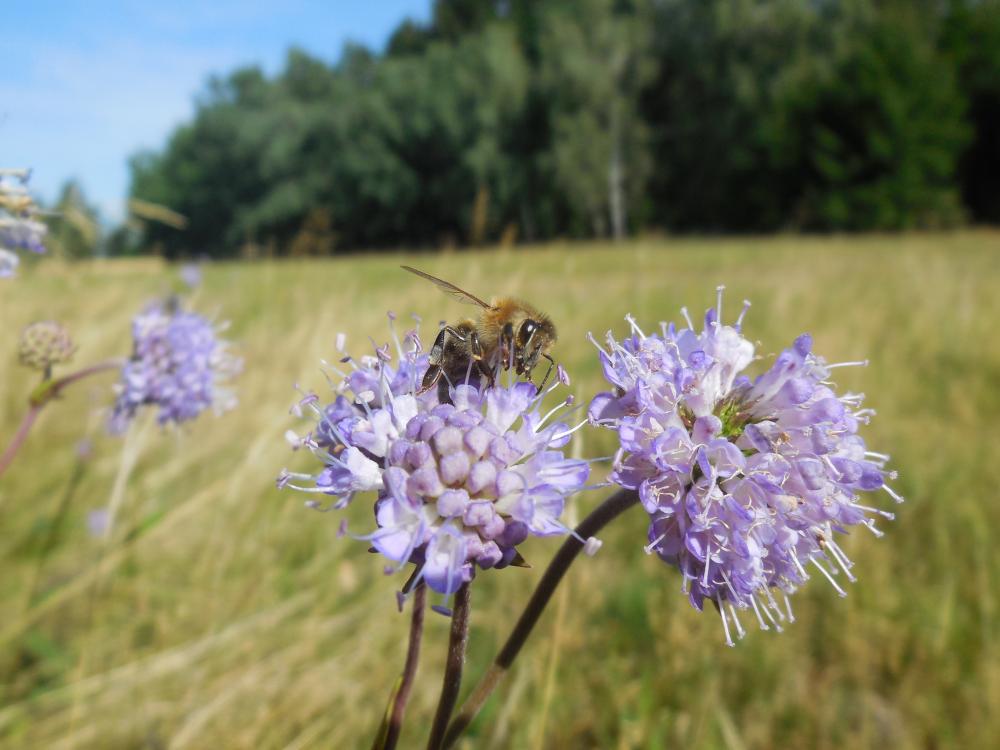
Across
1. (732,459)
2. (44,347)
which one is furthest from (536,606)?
(44,347)

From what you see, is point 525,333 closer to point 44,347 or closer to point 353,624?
point 44,347

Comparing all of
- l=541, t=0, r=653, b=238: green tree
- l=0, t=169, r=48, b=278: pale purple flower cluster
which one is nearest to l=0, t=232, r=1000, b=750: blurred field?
l=0, t=169, r=48, b=278: pale purple flower cluster

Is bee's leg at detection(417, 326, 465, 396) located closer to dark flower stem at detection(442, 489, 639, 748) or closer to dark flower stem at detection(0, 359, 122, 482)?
dark flower stem at detection(442, 489, 639, 748)

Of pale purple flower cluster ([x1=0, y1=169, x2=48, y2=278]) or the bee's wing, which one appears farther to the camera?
the bee's wing

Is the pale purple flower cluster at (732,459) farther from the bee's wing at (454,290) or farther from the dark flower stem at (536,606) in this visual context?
the bee's wing at (454,290)

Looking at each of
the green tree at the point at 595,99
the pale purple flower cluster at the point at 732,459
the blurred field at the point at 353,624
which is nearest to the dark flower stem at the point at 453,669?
the pale purple flower cluster at the point at 732,459

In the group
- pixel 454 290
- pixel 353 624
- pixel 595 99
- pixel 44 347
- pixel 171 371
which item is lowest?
pixel 353 624
